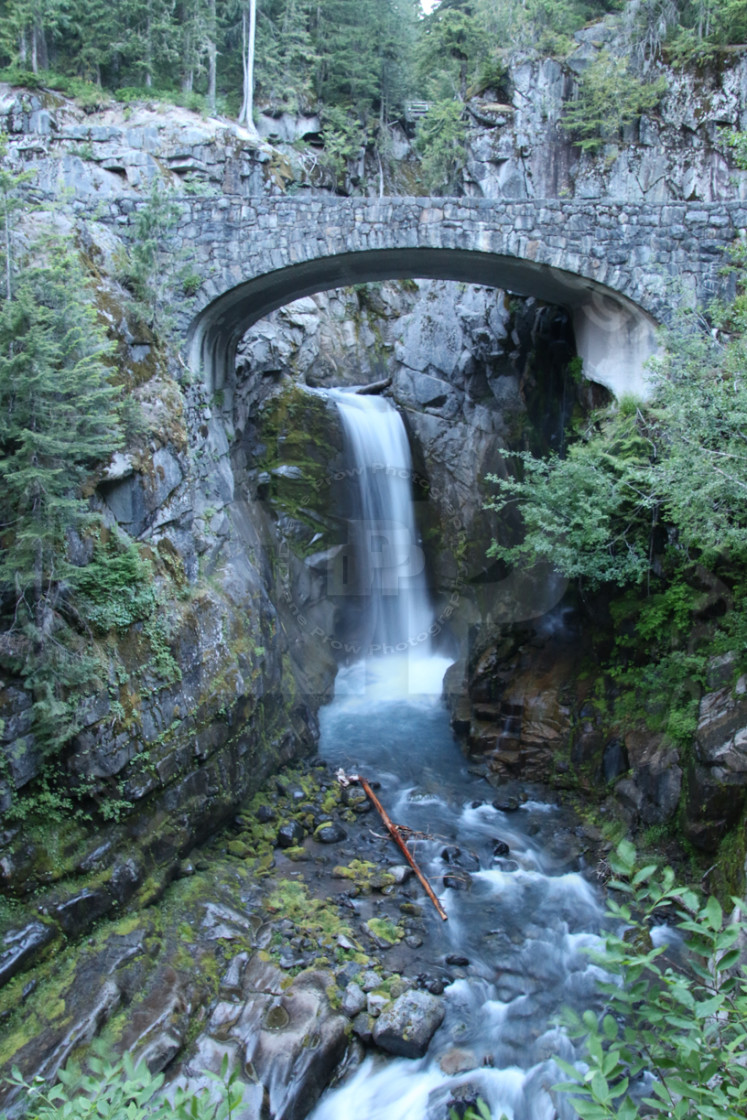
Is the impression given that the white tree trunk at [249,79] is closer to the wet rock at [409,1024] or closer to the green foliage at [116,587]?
the green foliage at [116,587]

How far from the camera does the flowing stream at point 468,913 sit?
586cm

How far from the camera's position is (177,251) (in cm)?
1080

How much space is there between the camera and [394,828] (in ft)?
30.1

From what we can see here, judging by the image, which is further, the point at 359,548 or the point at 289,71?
the point at 289,71

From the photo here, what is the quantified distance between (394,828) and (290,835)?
4.43 feet

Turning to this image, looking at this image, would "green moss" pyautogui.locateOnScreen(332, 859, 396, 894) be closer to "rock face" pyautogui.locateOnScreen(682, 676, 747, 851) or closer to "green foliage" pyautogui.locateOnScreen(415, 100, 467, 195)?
"rock face" pyautogui.locateOnScreen(682, 676, 747, 851)

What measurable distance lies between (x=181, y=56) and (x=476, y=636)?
66.6 feet

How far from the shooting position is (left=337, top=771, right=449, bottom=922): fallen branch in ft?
26.2

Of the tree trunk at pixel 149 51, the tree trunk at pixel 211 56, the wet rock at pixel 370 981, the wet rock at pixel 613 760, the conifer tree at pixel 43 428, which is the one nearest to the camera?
the conifer tree at pixel 43 428

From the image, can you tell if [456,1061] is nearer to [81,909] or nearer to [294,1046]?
[294,1046]

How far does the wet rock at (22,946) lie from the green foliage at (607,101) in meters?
17.8

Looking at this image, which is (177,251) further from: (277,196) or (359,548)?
(359,548)

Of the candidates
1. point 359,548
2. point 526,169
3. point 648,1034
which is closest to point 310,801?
point 359,548

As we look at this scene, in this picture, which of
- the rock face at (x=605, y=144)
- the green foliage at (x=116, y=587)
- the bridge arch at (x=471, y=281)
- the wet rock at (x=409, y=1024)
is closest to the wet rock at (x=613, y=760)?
the wet rock at (x=409, y=1024)
